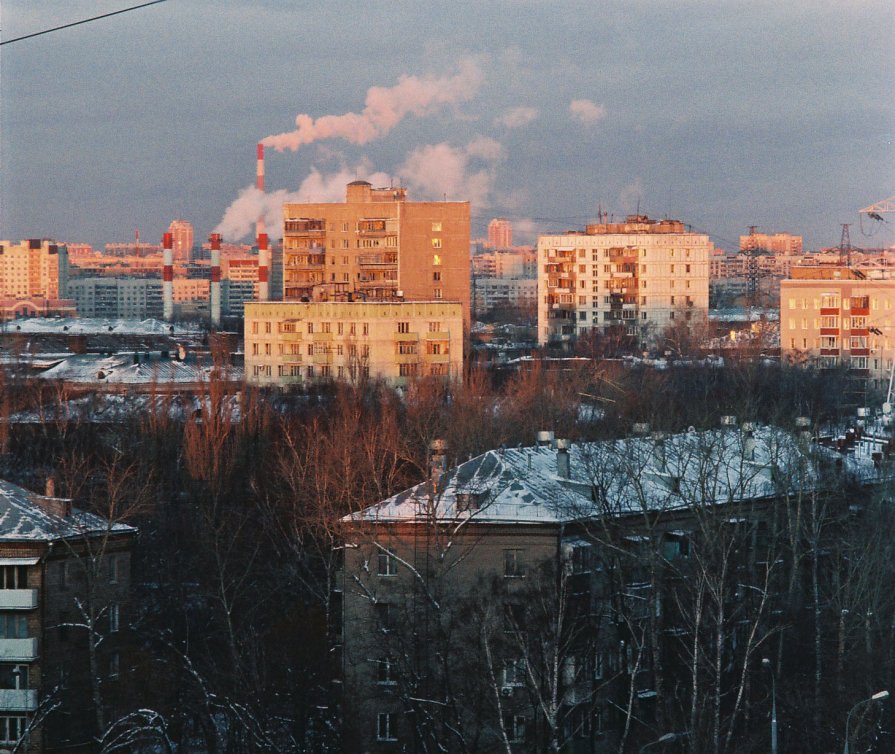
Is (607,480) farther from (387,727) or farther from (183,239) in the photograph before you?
(183,239)

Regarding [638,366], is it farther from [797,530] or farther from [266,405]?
[797,530]

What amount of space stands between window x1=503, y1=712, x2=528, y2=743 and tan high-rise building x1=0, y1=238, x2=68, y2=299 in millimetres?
91615

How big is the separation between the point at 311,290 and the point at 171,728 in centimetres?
2474

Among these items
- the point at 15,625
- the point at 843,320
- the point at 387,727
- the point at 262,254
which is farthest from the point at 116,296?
the point at 387,727

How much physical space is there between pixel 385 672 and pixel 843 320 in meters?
23.7

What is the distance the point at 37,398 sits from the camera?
27.7m

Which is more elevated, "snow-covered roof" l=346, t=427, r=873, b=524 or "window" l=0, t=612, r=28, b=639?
"snow-covered roof" l=346, t=427, r=873, b=524

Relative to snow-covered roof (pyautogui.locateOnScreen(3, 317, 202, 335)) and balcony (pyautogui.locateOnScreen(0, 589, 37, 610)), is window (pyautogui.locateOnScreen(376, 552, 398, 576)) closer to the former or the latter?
balcony (pyautogui.locateOnScreen(0, 589, 37, 610))

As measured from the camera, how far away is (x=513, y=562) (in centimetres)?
1323

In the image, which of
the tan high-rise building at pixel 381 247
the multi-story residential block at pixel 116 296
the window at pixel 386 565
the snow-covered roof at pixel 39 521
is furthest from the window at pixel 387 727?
the multi-story residential block at pixel 116 296

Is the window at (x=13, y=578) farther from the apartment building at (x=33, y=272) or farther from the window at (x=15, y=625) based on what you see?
the apartment building at (x=33, y=272)

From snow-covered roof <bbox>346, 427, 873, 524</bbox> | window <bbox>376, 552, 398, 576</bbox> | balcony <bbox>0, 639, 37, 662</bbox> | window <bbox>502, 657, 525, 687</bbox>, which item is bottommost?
balcony <bbox>0, 639, 37, 662</bbox>

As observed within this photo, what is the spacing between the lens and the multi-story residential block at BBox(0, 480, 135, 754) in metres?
13.6

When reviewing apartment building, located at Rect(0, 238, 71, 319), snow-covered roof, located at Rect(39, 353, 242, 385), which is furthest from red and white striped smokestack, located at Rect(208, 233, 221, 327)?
apartment building, located at Rect(0, 238, 71, 319)
